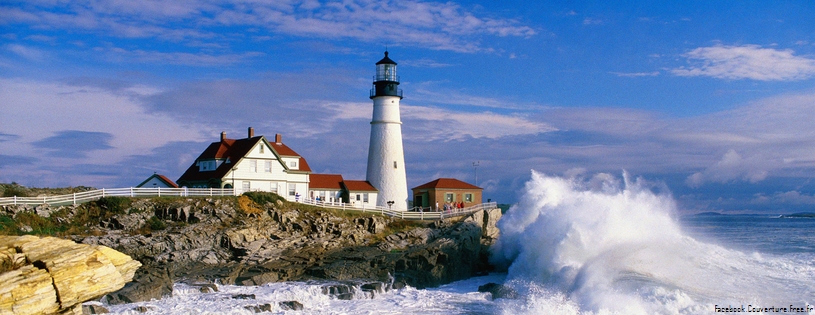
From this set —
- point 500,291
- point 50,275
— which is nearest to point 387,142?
point 500,291

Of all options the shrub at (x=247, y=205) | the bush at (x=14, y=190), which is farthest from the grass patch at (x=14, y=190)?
the shrub at (x=247, y=205)

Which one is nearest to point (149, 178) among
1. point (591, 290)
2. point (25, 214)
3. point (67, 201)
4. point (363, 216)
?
point (67, 201)

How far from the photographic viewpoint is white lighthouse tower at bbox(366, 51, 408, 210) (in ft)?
111

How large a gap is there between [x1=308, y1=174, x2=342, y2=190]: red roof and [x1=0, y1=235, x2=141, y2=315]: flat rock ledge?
22.3 metres

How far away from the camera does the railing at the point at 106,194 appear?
966 inches

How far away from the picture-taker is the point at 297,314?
17.8m

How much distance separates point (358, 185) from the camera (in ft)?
111

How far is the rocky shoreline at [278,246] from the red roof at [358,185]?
12.8ft

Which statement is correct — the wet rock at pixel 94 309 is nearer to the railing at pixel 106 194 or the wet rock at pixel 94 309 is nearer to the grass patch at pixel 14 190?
the railing at pixel 106 194

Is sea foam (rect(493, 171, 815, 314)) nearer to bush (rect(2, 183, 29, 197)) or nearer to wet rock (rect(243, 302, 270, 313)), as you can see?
wet rock (rect(243, 302, 270, 313))

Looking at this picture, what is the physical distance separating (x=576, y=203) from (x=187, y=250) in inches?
544

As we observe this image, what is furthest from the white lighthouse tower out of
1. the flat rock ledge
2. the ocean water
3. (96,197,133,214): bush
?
the flat rock ledge

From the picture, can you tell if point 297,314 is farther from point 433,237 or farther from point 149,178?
point 149,178

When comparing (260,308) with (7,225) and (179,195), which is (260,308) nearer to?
(7,225)
